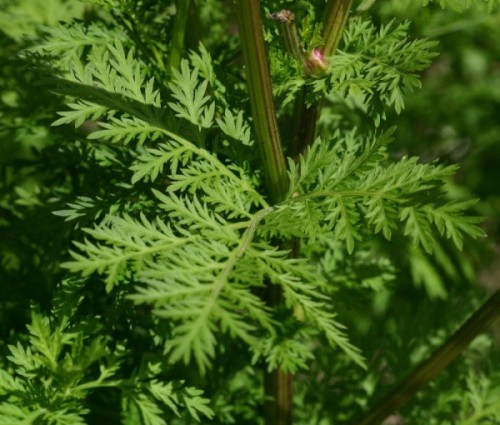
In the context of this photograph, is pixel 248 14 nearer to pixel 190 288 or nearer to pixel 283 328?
pixel 190 288

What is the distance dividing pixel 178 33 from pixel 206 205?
0.25 meters

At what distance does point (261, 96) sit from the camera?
82 centimetres

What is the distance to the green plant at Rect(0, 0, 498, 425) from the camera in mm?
747

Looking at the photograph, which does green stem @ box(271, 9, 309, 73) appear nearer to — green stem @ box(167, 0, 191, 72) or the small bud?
the small bud

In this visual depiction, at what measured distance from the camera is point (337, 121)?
139 centimetres

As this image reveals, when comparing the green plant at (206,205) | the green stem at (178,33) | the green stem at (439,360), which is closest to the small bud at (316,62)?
the green plant at (206,205)

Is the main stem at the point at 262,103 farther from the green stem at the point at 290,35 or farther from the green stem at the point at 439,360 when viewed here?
the green stem at the point at 439,360

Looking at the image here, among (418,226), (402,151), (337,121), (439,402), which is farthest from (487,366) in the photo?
(402,151)

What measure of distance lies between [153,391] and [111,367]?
59mm

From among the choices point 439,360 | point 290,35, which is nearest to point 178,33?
point 290,35

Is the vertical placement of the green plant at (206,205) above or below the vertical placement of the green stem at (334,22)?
below

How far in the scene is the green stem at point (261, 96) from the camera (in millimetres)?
759

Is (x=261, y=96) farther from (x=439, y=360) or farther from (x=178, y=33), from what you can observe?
(x=439, y=360)

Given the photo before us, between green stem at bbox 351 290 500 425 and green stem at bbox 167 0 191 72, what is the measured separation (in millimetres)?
505
